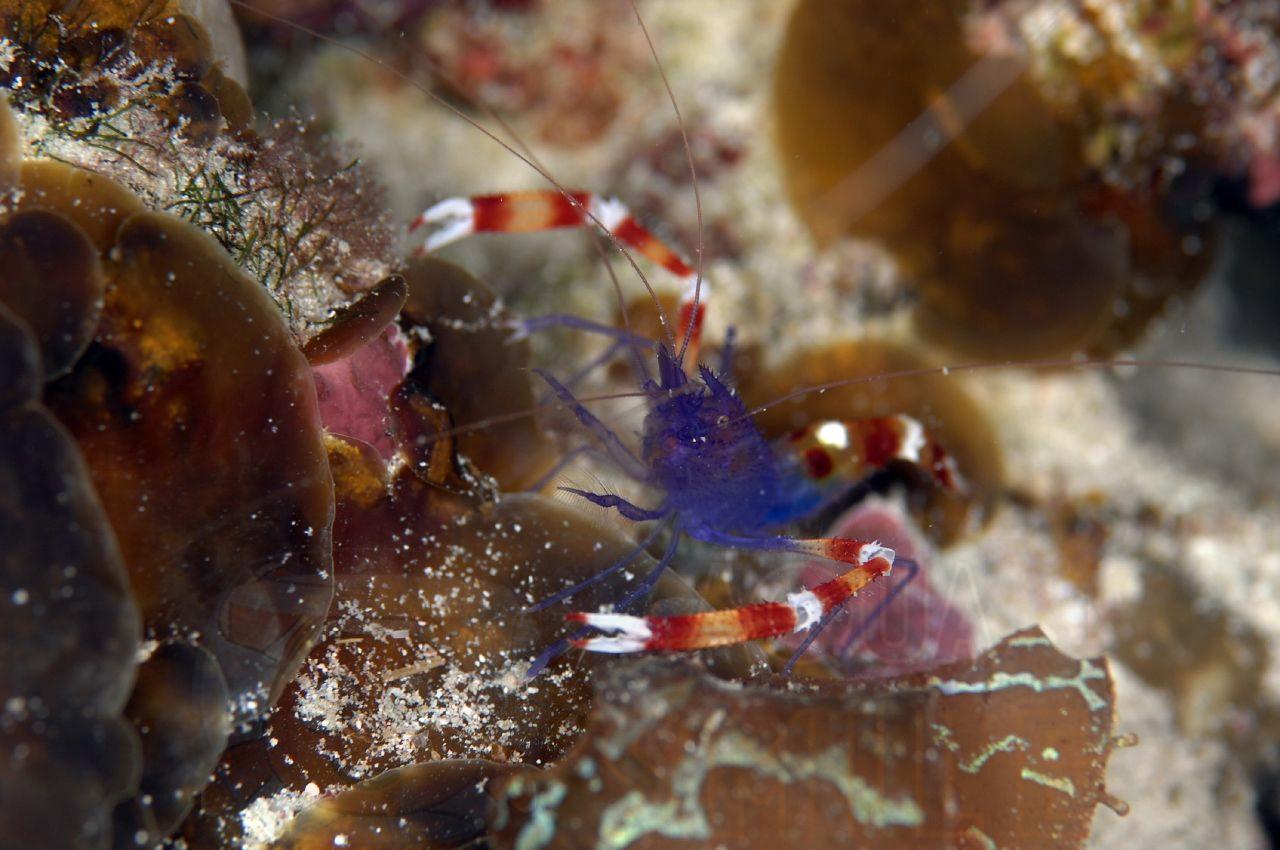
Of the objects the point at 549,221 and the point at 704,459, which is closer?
the point at 704,459

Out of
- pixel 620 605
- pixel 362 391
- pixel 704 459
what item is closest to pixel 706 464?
pixel 704 459

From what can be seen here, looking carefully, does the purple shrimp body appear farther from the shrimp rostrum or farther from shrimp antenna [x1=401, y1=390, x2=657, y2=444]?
shrimp antenna [x1=401, y1=390, x2=657, y2=444]

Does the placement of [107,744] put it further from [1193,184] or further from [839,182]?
[1193,184]

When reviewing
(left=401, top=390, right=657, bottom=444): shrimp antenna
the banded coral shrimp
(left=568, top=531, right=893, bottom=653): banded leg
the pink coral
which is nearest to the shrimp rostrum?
(left=568, top=531, right=893, bottom=653): banded leg

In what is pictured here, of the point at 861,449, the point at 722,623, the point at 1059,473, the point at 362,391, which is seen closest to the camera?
the point at 722,623

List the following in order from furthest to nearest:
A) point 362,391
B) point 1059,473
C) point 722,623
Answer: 1. point 1059,473
2. point 362,391
3. point 722,623

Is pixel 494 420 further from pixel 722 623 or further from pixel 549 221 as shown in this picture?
pixel 549 221

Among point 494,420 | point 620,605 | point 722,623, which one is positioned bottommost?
point 722,623

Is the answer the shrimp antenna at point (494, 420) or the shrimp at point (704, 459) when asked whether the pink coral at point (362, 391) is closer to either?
the shrimp antenna at point (494, 420)
